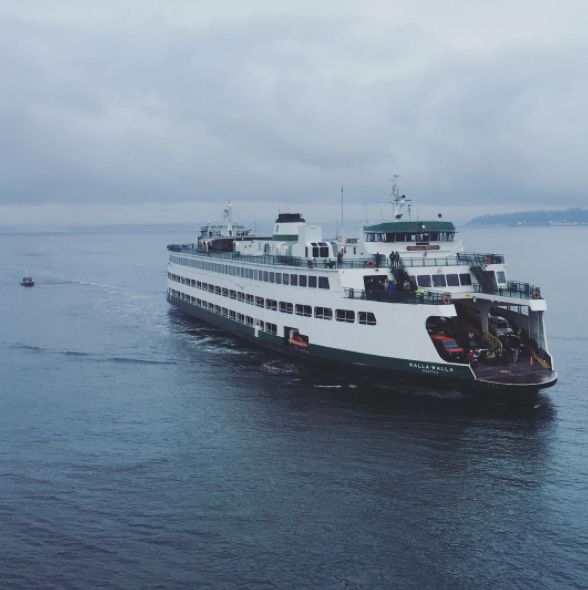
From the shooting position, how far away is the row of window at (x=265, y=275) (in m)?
45.0

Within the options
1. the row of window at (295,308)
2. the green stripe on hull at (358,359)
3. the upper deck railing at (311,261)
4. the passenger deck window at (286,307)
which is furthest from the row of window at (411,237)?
the green stripe on hull at (358,359)

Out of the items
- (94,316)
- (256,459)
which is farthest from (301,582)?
(94,316)

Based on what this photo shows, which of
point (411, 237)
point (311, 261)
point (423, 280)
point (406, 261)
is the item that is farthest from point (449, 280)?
point (311, 261)

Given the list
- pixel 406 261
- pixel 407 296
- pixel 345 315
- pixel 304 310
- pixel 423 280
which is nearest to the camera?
pixel 407 296

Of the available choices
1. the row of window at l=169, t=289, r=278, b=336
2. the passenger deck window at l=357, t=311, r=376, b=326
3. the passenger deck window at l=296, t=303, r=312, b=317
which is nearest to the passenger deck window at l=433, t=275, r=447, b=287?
the passenger deck window at l=357, t=311, r=376, b=326

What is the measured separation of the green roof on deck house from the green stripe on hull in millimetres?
10741

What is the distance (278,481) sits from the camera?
27.6m

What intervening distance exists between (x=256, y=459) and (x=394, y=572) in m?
10.6

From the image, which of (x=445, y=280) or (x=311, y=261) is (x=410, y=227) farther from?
(x=311, y=261)

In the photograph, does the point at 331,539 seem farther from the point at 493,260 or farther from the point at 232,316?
the point at 232,316

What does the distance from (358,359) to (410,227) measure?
39.2 feet

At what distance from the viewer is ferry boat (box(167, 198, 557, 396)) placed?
38000 mm

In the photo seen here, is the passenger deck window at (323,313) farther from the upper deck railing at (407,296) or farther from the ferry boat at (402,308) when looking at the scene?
the upper deck railing at (407,296)

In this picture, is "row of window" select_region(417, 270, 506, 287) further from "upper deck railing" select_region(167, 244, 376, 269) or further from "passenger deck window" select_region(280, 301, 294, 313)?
"passenger deck window" select_region(280, 301, 294, 313)
